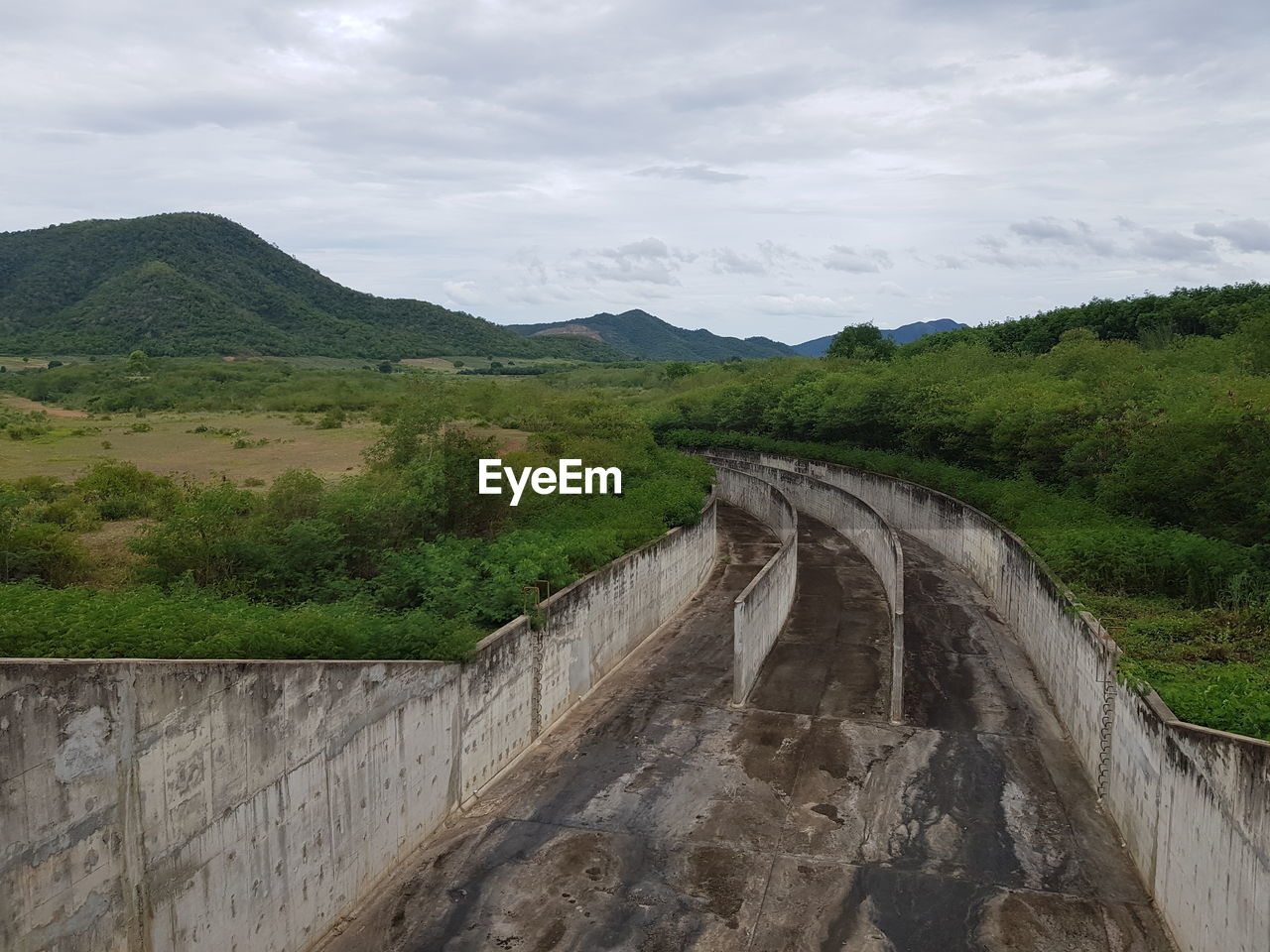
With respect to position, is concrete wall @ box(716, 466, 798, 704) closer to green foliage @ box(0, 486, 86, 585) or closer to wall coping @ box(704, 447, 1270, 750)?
wall coping @ box(704, 447, 1270, 750)

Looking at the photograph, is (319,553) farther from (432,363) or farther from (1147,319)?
(432,363)

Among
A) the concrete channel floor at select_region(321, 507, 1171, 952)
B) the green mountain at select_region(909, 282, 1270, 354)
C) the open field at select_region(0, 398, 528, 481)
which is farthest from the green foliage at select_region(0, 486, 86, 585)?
the green mountain at select_region(909, 282, 1270, 354)

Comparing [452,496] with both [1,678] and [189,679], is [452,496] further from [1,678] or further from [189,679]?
[1,678]

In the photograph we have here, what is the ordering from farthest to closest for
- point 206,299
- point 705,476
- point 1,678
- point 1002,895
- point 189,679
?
1. point 206,299
2. point 705,476
3. point 1002,895
4. point 189,679
5. point 1,678

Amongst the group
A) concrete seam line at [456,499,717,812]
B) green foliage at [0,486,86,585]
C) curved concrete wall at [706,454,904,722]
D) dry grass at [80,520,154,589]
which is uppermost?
green foliage at [0,486,86,585]

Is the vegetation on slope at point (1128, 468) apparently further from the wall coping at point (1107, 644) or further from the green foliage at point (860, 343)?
the green foliage at point (860, 343)

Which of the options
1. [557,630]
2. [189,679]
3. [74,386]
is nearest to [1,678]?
[189,679]
